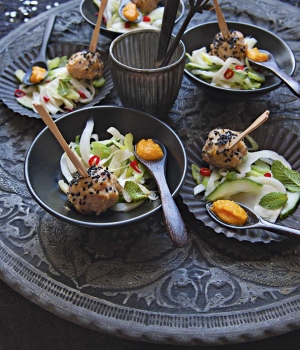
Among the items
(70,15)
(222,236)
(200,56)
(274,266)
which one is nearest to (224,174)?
(222,236)

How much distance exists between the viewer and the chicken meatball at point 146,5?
109 inches

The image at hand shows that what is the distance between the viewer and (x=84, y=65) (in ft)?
7.54

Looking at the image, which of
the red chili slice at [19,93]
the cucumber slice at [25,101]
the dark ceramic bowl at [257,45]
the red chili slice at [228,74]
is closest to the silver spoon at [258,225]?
the dark ceramic bowl at [257,45]

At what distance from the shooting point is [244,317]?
1484 millimetres

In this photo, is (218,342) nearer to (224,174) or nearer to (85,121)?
(224,174)

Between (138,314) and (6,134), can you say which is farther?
(6,134)

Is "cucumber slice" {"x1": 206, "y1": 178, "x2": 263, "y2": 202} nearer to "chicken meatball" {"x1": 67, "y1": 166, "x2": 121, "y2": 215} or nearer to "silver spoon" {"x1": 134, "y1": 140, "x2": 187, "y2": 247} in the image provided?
"silver spoon" {"x1": 134, "y1": 140, "x2": 187, "y2": 247}

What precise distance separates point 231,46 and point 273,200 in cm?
98

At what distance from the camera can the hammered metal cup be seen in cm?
194

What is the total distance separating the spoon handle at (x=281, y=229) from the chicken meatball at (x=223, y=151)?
0.33 metres

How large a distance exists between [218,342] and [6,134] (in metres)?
1.41

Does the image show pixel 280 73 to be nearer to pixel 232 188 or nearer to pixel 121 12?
pixel 232 188

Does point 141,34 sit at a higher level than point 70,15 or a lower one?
higher

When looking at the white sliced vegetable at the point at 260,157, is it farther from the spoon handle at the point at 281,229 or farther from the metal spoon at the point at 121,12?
the metal spoon at the point at 121,12
